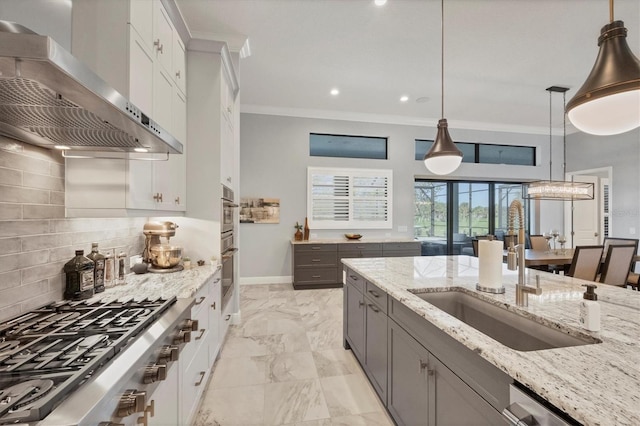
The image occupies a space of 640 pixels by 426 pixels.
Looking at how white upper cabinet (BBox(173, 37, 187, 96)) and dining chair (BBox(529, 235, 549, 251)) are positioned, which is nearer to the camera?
white upper cabinet (BBox(173, 37, 187, 96))

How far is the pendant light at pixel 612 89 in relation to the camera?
1.18 meters

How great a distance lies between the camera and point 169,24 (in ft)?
7.41

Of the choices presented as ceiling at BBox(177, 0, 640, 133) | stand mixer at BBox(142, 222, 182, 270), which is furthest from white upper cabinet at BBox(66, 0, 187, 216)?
ceiling at BBox(177, 0, 640, 133)

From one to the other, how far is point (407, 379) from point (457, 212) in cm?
567

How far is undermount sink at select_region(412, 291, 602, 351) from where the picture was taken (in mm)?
1199

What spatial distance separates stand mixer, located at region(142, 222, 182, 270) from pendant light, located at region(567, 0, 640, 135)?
2.73 metres

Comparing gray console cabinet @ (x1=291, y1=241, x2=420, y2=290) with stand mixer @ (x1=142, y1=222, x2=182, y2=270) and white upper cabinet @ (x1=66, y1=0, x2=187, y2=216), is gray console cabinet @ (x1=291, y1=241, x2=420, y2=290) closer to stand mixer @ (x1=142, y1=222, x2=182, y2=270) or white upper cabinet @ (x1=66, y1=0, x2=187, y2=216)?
stand mixer @ (x1=142, y1=222, x2=182, y2=270)

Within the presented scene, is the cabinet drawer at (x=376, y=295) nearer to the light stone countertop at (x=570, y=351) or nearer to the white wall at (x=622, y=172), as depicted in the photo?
the light stone countertop at (x=570, y=351)

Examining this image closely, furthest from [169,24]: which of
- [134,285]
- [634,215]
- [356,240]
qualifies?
[634,215]

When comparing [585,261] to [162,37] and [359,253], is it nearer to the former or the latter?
[359,253]

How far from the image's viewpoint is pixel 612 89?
3.92ft

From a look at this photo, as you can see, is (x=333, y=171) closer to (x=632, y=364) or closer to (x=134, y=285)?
(x=134, y=285)

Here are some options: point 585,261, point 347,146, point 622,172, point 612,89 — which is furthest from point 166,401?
point 622,172

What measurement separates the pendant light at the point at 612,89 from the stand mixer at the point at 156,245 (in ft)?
8.97
